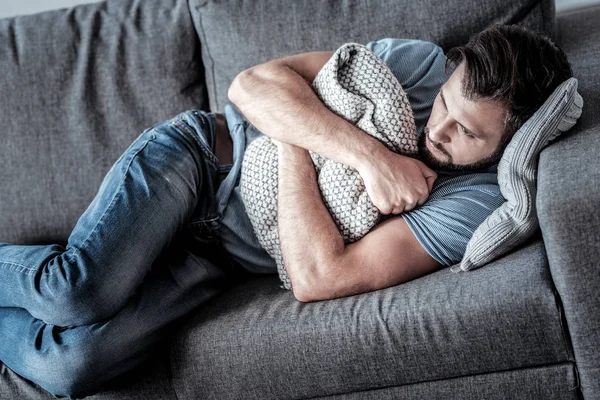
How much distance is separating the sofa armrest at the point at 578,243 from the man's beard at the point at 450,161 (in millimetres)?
239

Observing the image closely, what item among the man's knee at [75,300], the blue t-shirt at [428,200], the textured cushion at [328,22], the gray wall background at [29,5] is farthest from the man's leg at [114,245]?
the gray wall background at [29,5]

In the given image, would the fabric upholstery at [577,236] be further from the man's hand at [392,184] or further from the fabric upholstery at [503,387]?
the man's hand at [392,184]

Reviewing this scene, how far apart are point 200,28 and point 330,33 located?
0.39m

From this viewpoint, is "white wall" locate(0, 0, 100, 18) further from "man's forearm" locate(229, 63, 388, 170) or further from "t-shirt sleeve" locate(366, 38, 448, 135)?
"t-shirt sleeve" locate(366, 38, 448, 135)

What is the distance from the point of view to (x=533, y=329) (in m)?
1.33

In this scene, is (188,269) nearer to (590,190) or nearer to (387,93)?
(387,93)

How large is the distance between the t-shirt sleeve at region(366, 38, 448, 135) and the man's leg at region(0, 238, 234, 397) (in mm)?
698

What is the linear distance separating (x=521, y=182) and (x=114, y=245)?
892 mm

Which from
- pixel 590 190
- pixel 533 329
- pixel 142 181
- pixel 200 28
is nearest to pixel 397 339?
pixel 533 329

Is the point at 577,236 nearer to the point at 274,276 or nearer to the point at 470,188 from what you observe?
the point at 470,188

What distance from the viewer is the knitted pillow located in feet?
4.69

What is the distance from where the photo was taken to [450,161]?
5.28 feet

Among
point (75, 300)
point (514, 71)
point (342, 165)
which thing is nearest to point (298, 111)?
point (342, 165)

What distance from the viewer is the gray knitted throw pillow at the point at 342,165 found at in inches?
61.9
